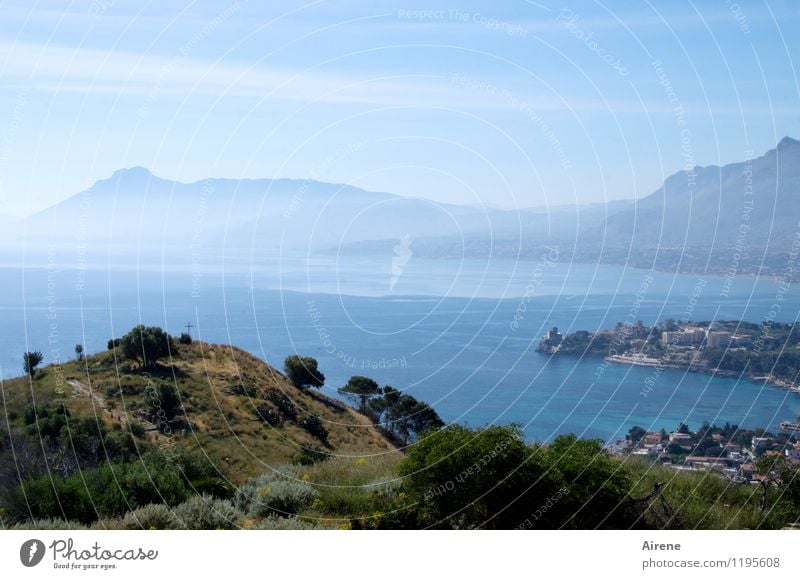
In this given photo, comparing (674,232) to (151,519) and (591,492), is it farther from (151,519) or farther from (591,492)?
(151,519)

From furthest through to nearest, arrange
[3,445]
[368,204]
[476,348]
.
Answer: [476,348]
[368,204]
[3,445]

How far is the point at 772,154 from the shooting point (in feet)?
105

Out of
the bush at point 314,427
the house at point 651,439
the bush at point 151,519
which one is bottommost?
the bush at point 314,427

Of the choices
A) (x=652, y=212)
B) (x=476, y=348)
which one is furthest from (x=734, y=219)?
(x=476, y=348)

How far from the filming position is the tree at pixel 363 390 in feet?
95.0

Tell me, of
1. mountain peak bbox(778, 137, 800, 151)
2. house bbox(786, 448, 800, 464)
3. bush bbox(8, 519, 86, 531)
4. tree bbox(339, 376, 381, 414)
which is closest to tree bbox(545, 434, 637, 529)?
house bbox(786, 448, 800, 464)

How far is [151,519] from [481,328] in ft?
68.0

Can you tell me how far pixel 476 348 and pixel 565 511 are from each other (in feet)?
68.0

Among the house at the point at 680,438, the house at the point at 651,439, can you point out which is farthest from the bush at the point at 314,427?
the house at the point at 680,438

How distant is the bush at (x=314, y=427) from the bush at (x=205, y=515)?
13596mm

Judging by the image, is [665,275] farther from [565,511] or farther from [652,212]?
[565,511]

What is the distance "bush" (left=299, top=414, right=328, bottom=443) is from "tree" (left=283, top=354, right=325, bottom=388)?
3.09m

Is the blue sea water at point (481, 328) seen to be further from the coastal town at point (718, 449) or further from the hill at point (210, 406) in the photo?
the coastal town at point (718, 449)

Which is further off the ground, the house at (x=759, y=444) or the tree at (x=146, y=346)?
the tree at (x=146, y=346)
